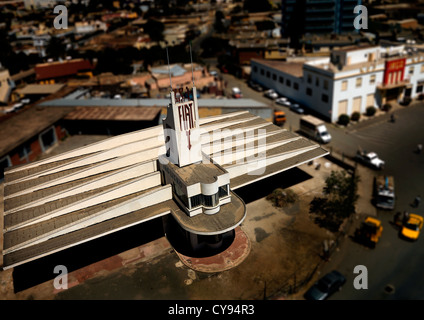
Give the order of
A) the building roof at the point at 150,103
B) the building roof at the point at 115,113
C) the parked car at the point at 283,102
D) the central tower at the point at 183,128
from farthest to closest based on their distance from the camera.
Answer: the parked car at the point at 283,102, the building roof at the point at 150,103, the building roof at the point at 115,113, the central tower at the point at 183,128

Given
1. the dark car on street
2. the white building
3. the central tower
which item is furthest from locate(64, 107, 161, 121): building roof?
the dark car on street

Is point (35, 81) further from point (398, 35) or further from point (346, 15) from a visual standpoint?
point (398, 35)

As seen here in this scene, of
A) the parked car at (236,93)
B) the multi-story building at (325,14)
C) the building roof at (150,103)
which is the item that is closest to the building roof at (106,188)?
the building roof at (150,103)

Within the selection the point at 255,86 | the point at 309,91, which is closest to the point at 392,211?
the point at 309,91

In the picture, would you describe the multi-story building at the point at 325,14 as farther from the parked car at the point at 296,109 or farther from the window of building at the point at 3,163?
the window of building at the point at 3,163

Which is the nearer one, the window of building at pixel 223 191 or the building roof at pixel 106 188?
the building roof at pixel 106 188

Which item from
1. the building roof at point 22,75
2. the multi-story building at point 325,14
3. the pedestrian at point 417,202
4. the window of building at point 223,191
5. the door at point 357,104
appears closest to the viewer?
the window of building at point 223,191

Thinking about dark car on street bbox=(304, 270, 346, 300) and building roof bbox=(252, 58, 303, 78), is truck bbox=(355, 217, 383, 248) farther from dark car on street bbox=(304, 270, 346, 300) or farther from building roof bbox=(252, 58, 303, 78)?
building roof bbox=(252, 58, 303, 78)

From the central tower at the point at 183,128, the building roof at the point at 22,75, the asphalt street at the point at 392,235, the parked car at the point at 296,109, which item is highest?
the central tower at the point at 183,128
